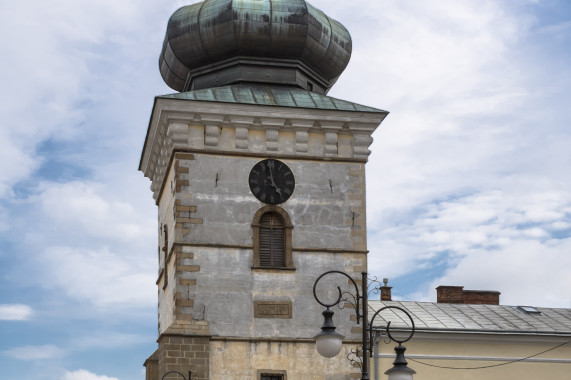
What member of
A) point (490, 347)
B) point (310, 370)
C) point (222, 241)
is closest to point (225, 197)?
point (222, 241)

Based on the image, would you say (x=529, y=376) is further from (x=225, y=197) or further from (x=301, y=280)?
(x=225, y=197)

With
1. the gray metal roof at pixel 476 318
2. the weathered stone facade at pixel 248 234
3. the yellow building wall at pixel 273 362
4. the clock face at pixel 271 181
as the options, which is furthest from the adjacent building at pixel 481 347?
the clock face at pixel 271 181

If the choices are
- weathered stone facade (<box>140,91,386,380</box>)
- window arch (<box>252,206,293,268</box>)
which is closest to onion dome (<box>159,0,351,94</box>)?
weathered stone facade (<box>140,91,386,380</box>)

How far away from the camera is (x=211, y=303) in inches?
869

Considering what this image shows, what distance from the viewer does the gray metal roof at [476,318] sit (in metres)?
24.2

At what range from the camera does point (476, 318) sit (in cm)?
2508

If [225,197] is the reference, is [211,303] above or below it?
below

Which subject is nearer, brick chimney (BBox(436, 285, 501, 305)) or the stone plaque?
the stone plaque

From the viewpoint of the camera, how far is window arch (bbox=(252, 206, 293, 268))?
894 inches

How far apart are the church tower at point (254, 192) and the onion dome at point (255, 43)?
0.03 meters

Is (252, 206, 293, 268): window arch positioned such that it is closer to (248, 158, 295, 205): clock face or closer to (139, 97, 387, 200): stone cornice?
(248, 158, 295, 205): clock face

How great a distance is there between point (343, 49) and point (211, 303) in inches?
276

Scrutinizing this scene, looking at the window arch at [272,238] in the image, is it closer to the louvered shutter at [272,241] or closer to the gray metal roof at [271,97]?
the louvered shutter at [272,241]

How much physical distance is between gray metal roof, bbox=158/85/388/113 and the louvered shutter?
246cm
